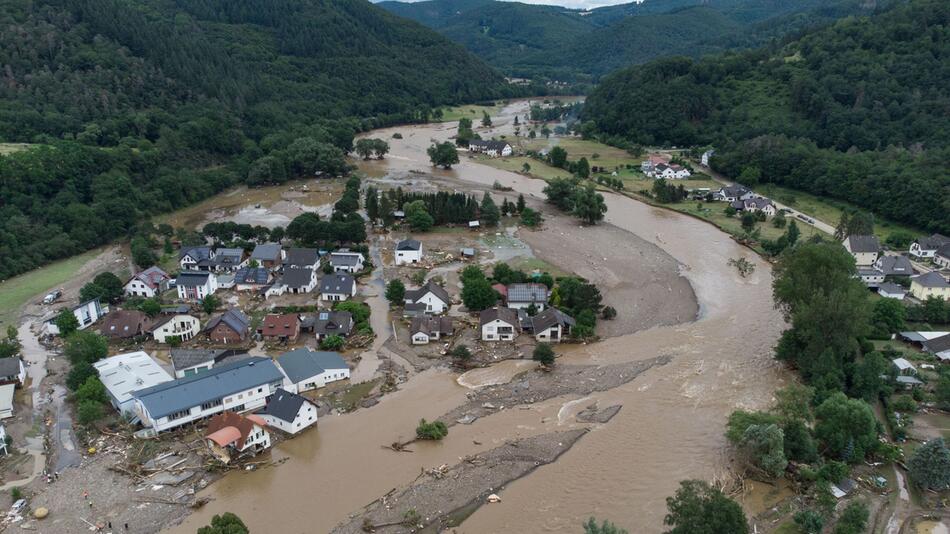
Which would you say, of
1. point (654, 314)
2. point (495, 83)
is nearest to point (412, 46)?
point (495, 83)

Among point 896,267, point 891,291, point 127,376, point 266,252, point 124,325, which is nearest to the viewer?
point 127,376

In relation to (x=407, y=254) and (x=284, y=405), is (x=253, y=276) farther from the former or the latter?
(x=284, y=405)

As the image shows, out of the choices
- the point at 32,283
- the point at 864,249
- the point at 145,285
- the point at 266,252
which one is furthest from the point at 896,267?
the point at 32,283

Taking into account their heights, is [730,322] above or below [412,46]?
below

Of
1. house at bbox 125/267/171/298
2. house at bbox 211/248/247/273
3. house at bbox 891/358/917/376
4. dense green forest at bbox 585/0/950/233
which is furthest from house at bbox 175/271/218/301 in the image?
dense green forest at bbox 585/0/950/233

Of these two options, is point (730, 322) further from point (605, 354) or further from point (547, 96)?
point (547, 96)

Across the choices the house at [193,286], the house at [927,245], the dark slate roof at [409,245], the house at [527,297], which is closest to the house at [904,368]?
the house at [527,297]

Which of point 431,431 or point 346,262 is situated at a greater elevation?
point 346,262
